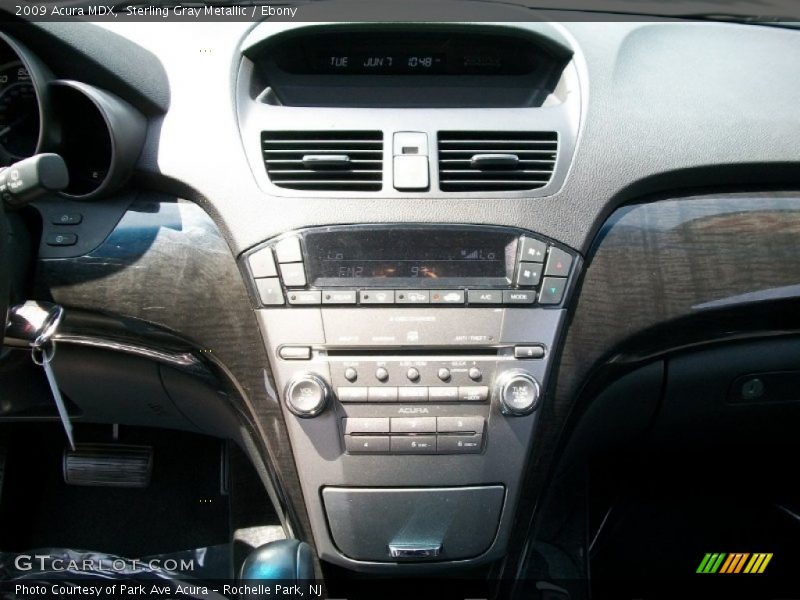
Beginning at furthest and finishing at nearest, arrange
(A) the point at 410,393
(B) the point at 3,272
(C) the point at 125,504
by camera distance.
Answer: (C) the point at 125,504 → (A) the point at 410,393 → (B) the point at 3,272

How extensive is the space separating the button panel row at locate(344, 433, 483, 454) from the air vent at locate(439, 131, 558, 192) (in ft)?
2.03

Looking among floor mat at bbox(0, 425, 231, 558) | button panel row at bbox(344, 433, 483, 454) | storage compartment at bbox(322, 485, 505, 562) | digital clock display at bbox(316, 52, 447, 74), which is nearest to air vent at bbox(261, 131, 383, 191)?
digital clock display at bbox(316, 52, 447, 74)

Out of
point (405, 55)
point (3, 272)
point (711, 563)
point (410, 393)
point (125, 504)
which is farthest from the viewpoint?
point (125, 504)

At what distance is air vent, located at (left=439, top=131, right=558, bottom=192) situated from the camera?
197 cm

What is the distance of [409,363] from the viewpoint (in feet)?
6.16

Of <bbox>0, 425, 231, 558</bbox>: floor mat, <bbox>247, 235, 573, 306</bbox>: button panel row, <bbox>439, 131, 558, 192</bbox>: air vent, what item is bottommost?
<bbox>0, 425, 231, 558</bbox>: floor mat

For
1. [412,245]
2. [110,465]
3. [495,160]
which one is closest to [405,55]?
[495,160]

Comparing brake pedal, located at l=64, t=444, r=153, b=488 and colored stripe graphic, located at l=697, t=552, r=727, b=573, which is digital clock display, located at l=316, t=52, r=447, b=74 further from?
colored stripe graphic, located at l=697, t=552, r=727, b=573

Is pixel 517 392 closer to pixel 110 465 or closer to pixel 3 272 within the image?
pixel 3 272

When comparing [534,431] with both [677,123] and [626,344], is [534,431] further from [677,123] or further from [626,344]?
[677,123]

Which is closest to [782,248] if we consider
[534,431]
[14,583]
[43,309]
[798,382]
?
[798,382]

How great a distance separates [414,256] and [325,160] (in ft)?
1.07

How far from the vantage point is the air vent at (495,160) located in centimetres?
197

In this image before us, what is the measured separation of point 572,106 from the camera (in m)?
2.07
